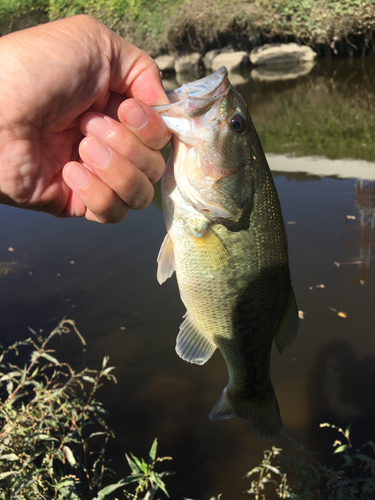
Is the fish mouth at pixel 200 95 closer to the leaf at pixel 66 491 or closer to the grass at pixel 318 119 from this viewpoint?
the leaf at pixel 66 491

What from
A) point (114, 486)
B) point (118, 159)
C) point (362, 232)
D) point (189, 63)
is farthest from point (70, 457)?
point (189, 63)

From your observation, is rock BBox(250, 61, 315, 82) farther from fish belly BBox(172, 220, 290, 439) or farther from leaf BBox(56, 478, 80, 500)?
leaf BBox(56, 478, 80, 500)

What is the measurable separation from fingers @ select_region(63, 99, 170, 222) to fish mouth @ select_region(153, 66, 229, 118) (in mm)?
109

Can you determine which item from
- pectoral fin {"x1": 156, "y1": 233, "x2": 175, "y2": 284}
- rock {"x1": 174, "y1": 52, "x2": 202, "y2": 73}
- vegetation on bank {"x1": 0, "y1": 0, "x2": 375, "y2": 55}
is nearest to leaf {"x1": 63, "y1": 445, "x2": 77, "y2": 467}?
pectoral fin {"x1": 156, "y1": 233, "x2": 175, "y2": 284}

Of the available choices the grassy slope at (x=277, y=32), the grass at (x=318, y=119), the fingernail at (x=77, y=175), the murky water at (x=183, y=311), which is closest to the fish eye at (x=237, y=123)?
the fingernail at (x=77, y=175)

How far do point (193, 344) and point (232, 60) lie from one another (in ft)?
60.6

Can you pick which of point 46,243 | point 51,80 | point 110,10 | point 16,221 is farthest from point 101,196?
point 110,10

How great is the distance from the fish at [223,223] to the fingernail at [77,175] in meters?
0.36

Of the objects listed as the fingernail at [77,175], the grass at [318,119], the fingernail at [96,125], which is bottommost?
the grass at [318,119]

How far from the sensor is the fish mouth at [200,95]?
1.78 meters

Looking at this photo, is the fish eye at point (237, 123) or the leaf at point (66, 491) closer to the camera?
the fish eye at point (237, 123)

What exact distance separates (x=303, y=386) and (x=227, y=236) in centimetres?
253

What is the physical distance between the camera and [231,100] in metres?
1.86

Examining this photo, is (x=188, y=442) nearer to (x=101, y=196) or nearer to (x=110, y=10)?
(x=101, y=196)
